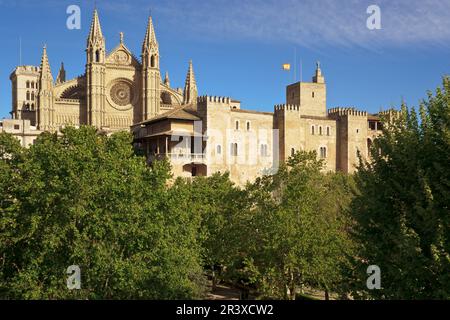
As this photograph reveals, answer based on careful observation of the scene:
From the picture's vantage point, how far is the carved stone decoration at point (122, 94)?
84.4 m

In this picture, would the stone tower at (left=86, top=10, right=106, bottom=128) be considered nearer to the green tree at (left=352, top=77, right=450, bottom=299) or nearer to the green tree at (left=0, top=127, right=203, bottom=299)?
the green tree at (left=0, top=127, right=203, bottom=299)

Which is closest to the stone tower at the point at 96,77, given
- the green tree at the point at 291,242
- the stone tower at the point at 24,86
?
the stone tower at the point at 24,86

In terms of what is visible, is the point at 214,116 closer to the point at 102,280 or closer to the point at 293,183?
the point at 293,183

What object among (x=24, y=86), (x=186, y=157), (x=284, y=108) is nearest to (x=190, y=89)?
(x=284, y=108)

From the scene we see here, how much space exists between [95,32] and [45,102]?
46.1 feet

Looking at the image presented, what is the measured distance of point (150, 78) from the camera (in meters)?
83.8

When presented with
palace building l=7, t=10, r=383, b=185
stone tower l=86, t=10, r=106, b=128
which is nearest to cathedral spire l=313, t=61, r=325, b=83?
palace building l=7, t=10, r=383, b=185

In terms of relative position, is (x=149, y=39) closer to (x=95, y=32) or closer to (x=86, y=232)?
(x=95, y=32)

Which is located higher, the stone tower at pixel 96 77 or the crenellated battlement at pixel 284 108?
the stone tower at pixel 96 77

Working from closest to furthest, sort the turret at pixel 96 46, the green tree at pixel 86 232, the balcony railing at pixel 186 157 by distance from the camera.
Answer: the green tree at pixel 86 232 < the balcony railing at pixel 186 157 < the turret at pixel 96 46

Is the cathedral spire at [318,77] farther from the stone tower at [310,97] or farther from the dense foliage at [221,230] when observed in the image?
the dense foliage at [221,230]

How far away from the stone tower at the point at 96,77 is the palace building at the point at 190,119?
6.0 inches

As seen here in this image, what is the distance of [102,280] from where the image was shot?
22750mm

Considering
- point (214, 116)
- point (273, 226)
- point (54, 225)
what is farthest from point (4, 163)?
point (214, 116)
